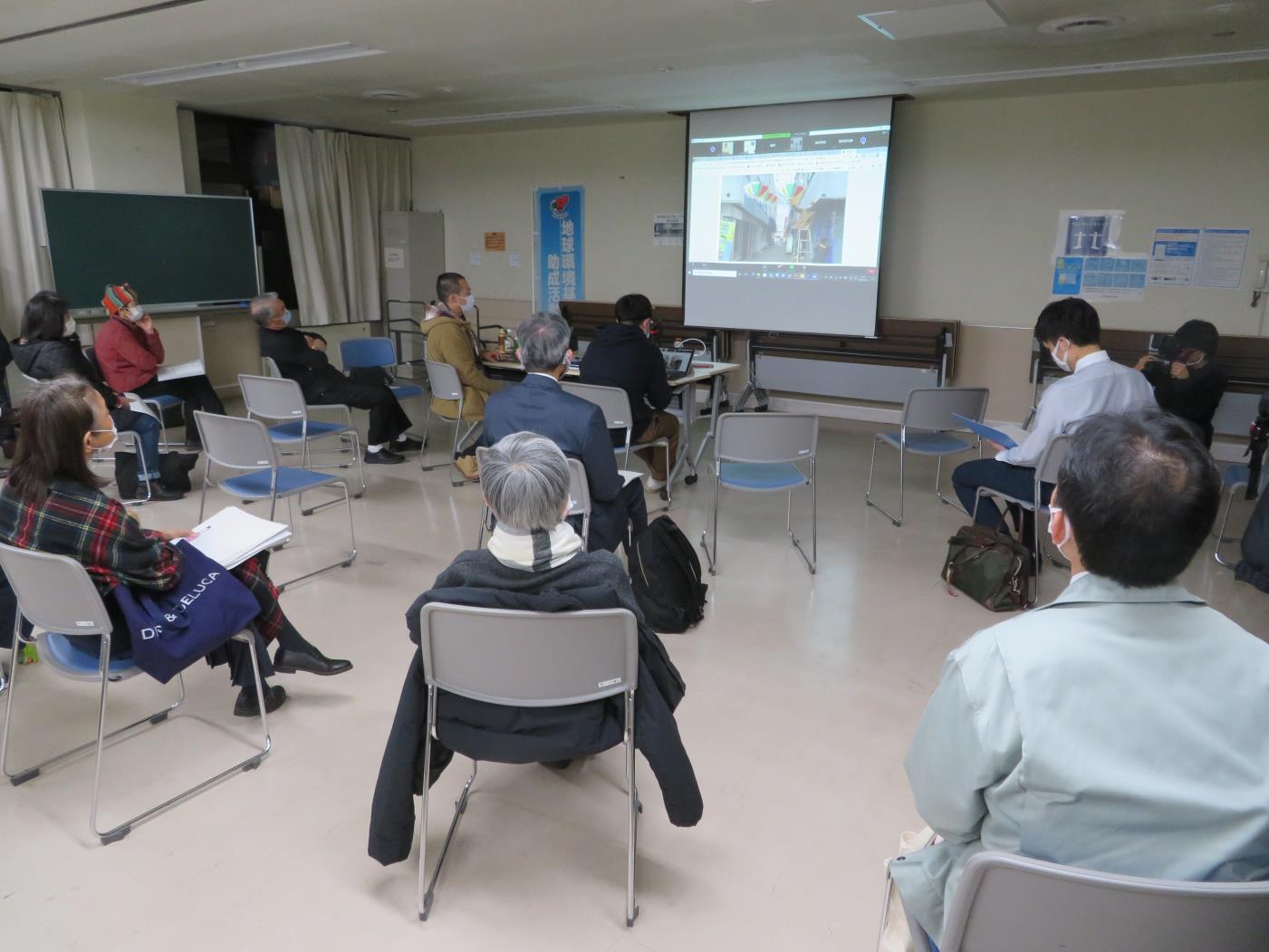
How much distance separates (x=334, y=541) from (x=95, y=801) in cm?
218

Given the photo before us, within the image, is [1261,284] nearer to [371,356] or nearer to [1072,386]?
[1072,386]

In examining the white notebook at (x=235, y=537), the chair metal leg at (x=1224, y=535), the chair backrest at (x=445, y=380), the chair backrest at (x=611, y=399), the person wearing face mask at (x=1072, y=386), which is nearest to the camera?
the white notebook at (x=235, y=537)

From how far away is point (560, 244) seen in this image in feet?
27.2

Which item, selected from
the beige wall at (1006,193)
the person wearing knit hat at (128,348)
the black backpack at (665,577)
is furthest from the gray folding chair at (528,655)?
the beige wall at (1006,193)

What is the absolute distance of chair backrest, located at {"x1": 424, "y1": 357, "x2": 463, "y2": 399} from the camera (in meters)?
5.20

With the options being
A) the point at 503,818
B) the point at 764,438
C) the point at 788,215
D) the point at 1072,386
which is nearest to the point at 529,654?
the point at 503,818

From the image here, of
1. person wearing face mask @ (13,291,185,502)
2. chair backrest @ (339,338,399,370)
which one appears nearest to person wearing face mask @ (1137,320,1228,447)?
chair backrest @ (339,338,399,370)

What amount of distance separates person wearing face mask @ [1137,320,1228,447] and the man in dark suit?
3.34 m

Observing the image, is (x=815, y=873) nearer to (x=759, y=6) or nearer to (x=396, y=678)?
(x=396, y=678)

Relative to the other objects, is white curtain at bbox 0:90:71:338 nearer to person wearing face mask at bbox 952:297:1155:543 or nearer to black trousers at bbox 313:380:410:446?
black trousers at bbox 313:380:410:446

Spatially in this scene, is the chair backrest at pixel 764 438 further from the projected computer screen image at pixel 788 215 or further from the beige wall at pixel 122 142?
the beige wall at pixel 122 142

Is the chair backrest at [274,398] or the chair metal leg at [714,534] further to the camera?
the chair backrest at [274,398]

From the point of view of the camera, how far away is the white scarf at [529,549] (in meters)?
1.74

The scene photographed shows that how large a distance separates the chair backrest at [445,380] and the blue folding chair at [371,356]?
524 mm
